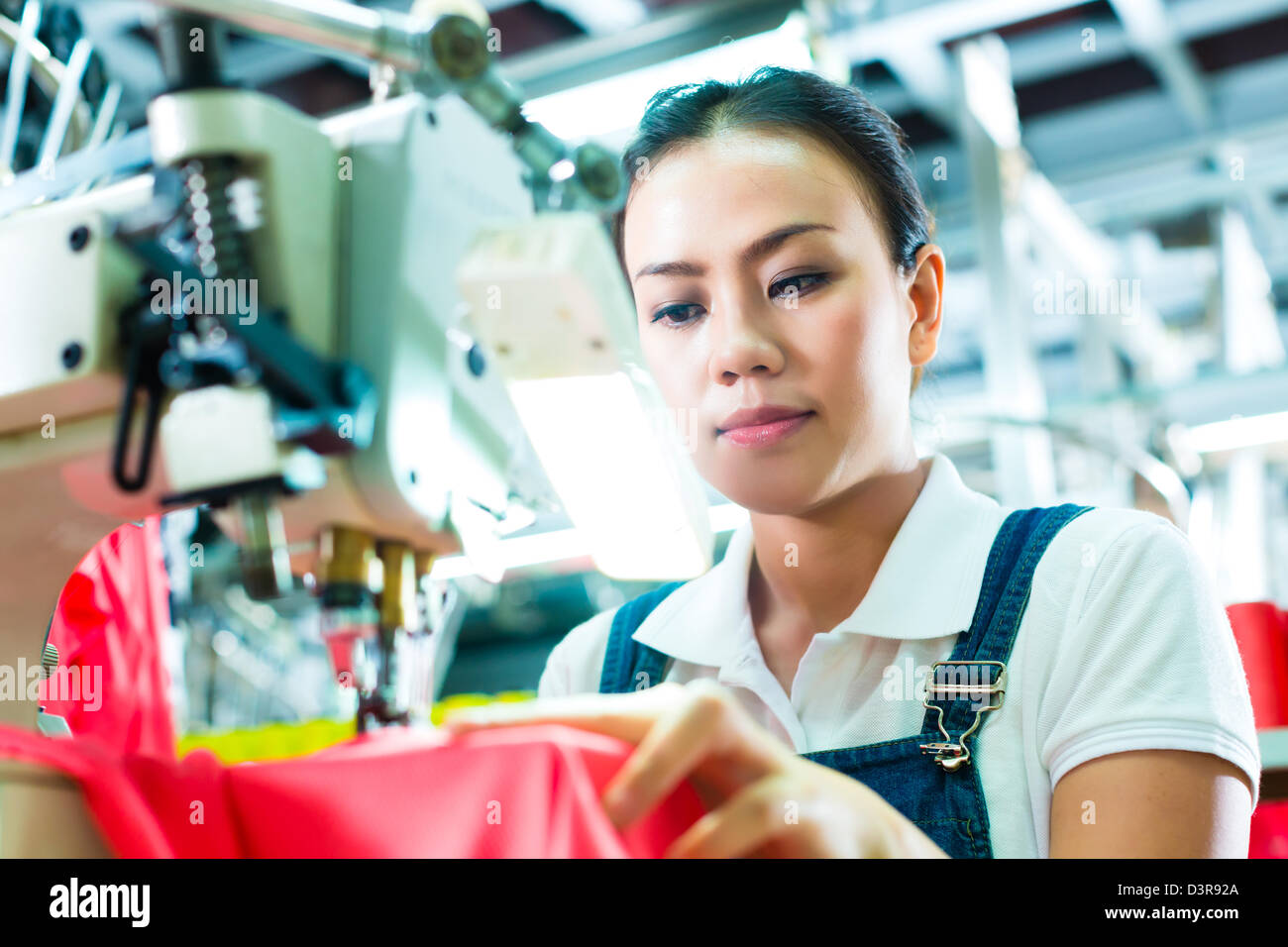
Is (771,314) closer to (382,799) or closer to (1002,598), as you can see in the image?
(1002,598)

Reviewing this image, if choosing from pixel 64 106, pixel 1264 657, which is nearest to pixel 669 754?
pixel 64 106

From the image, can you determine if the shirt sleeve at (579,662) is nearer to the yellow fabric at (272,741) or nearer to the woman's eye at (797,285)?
the woman's eye at (797,285)

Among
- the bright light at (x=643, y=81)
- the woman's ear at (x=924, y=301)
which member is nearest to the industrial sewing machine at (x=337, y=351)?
the woman's ear at (x=924, y=301)

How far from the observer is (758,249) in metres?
0.87

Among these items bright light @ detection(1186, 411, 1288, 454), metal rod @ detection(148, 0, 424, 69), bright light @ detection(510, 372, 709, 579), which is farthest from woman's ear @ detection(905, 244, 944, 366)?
bright light @ detection(1186, 411, 1288, 454)

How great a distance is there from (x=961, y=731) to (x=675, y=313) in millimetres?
353

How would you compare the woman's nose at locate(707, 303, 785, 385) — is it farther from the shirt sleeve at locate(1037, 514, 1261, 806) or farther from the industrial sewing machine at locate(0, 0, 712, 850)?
the shirt sleeve at locate(1037, 514, 1261, 806)

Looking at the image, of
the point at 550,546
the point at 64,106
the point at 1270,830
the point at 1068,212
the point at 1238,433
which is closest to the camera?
the point at 550,546

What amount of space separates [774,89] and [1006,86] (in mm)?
2023

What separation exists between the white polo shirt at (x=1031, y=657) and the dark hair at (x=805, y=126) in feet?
0.71

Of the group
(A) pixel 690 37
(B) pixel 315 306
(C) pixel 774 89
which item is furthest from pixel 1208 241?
(B) pixel 315 306

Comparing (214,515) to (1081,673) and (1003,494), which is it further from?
(1003,494)

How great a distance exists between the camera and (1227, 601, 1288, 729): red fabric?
1.58m

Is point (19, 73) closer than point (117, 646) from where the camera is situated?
No
